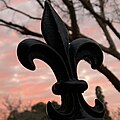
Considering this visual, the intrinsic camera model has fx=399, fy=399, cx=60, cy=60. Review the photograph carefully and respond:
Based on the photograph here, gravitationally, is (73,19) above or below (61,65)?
above

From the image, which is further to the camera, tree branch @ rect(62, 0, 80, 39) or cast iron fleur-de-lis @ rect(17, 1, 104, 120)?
tree branch @ rect(62, 0, 80, 39)

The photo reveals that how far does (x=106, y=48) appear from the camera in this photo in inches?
458

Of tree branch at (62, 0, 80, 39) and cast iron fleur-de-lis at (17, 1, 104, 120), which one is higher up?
tree branch at (62, 0, 80, 39)

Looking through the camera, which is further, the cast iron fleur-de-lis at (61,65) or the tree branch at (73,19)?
the tree branch at (73,19)

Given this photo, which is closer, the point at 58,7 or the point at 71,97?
the point at 71,97

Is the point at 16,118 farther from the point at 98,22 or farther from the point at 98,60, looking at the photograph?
the point at 98,60

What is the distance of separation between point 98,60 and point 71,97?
0.97 feet

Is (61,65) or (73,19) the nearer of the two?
(61,65)

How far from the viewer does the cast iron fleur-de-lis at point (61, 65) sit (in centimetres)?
169

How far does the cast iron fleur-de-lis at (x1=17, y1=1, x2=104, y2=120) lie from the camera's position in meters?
1.69

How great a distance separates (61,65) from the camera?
172cm

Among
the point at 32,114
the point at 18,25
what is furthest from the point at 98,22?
the point at 32,114

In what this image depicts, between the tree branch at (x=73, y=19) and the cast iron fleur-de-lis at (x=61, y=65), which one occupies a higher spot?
the tree branch at (x=73, y=19)

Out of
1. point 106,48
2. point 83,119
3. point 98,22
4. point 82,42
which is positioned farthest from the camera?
point 98,22
